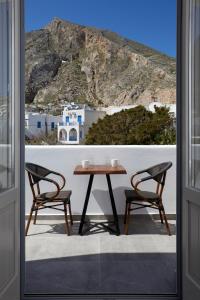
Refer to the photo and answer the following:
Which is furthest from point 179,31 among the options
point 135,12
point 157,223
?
point 135,12

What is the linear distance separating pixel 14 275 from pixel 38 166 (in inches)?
78.3

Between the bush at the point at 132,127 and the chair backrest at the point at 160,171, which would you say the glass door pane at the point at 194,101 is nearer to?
the chair backrest at the point at 160,171

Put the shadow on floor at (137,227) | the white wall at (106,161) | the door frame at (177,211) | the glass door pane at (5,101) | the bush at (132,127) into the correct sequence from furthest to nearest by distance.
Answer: the bush at (132,127), the white wall at (106,161), the shadow on floor at (137,227), the door frame at (177,211), the glass door pane at (5,101)

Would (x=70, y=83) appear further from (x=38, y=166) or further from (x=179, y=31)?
(x=179, y=31)

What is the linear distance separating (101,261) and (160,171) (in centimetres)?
119

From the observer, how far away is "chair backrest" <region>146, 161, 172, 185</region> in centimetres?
353

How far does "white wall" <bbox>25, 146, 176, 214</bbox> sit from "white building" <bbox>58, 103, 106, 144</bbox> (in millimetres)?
15784

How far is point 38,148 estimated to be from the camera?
420 centimetres

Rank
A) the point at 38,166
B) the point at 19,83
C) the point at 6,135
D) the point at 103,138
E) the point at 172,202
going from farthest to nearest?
1. the point at 103,138
2. the point at 172,202
3. the point at 38,166
4. the point at 19,83
5. the point at 6,135

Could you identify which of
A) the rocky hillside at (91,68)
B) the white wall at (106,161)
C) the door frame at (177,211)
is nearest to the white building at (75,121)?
the rocky hillside at (91,68)

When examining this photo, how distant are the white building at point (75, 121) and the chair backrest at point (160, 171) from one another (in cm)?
1619

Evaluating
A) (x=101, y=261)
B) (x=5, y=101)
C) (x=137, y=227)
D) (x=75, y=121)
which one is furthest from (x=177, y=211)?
(x=75, y=121)

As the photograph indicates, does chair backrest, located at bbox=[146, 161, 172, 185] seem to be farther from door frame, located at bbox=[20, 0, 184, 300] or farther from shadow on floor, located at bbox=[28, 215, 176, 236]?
door frame, located at bbox=[20, 0, 184, 300]

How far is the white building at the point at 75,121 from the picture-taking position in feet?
68.6
